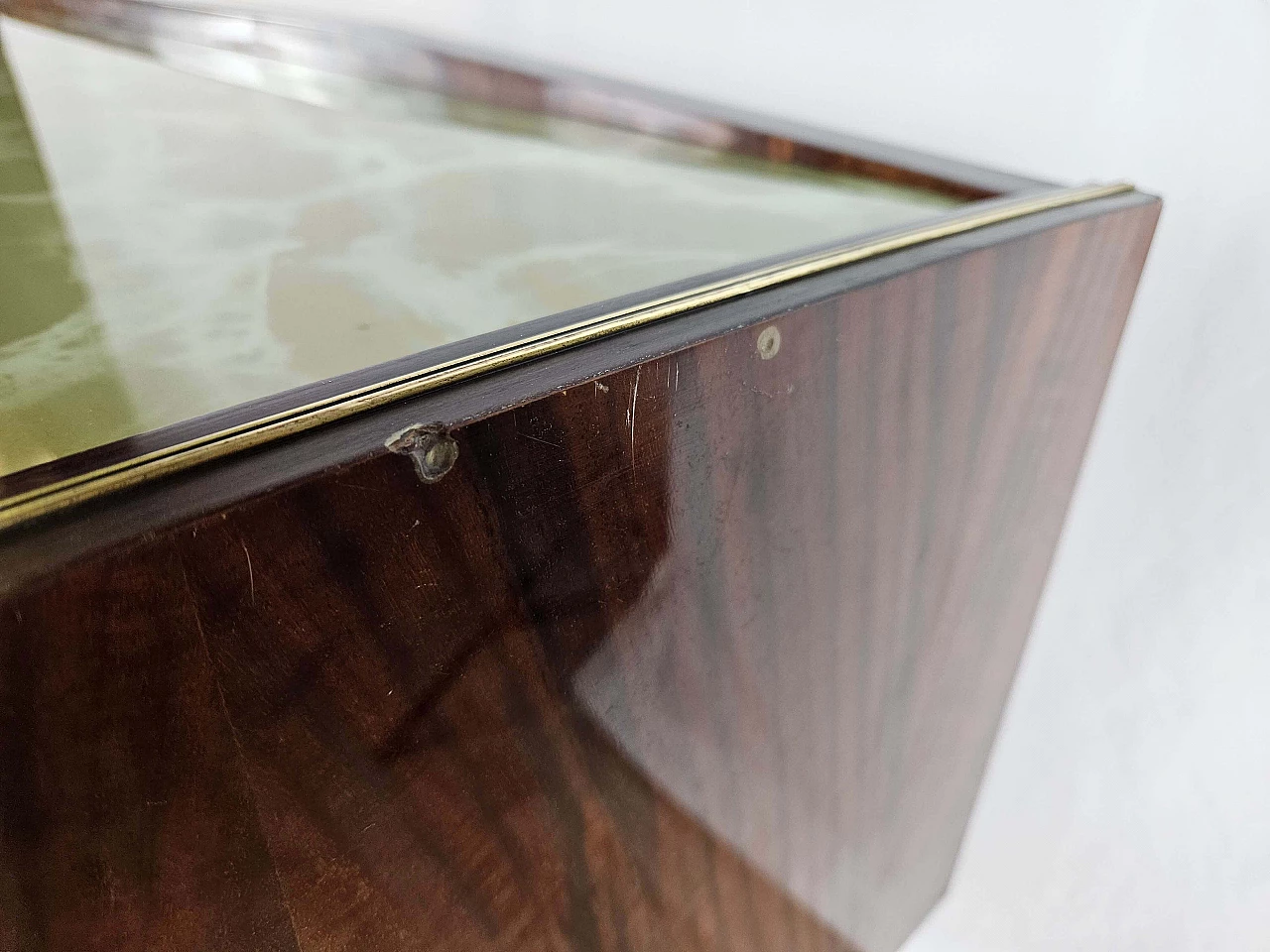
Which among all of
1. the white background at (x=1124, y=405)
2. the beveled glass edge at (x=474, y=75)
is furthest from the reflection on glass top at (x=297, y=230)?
the white background at (x=1124, y=405)

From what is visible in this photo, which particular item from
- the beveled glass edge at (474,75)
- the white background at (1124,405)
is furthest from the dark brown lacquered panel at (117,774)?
the white background at (1124,405)

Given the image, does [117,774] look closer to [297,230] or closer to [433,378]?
[433,378]

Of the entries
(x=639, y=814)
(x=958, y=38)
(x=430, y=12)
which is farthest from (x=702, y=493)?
(x=430, y=12)

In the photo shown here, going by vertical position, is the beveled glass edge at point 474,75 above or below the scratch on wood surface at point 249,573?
above

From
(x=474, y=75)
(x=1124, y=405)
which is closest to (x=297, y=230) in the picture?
(x=474, y=75)

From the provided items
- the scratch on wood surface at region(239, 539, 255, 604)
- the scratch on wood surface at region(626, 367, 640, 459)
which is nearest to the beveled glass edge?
the scratch on wood surface at region(626, 367, 640, 459)

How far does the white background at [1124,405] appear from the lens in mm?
580

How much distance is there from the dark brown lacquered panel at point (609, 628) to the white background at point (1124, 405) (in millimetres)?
162

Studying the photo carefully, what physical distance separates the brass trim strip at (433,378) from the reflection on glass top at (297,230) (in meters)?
0.03

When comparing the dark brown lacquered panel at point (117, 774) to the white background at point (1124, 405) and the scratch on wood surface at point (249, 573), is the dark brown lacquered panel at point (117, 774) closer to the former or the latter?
the scratch on wood surface at point (249, 573)

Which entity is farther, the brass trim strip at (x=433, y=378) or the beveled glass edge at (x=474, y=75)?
the beveled glass edge at (x=474, y=75)

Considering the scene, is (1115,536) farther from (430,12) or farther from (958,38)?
(430,12)

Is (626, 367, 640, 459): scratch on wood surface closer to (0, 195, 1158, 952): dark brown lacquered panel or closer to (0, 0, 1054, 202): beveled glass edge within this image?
(0, 195, 1158, 952): dark brown lacquered panel

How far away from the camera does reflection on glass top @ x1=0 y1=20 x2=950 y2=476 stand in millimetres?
287
